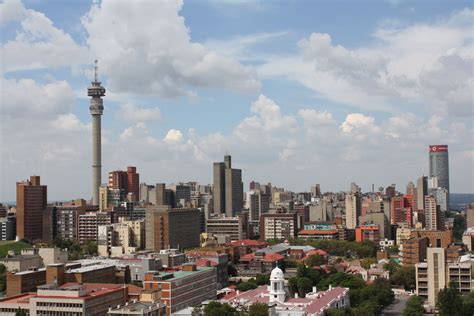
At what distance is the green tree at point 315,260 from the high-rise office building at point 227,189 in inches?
Result: 2898

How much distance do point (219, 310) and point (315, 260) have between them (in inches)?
1582

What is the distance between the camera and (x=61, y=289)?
141 ft

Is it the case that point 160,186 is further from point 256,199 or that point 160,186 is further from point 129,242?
point 129,242

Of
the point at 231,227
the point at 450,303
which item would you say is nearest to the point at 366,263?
the point at 450,303

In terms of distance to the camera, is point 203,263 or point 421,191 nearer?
point 203,263

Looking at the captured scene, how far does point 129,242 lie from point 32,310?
5361 centimetres

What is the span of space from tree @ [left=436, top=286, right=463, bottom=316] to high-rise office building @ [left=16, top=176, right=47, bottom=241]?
7656cm

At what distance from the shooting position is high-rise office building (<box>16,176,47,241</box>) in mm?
107438

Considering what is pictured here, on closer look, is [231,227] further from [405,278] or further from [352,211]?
[405,278]

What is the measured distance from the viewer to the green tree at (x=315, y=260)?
79.0 m

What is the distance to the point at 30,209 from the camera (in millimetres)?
109000

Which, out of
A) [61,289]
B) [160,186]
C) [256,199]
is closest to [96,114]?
[160,186]

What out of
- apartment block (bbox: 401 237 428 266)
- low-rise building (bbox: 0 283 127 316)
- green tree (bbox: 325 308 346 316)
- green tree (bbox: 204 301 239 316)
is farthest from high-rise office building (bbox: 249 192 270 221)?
green tree (bbox: 204 301 239 316)

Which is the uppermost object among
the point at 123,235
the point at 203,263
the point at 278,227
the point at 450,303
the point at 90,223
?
the point at 90,223
